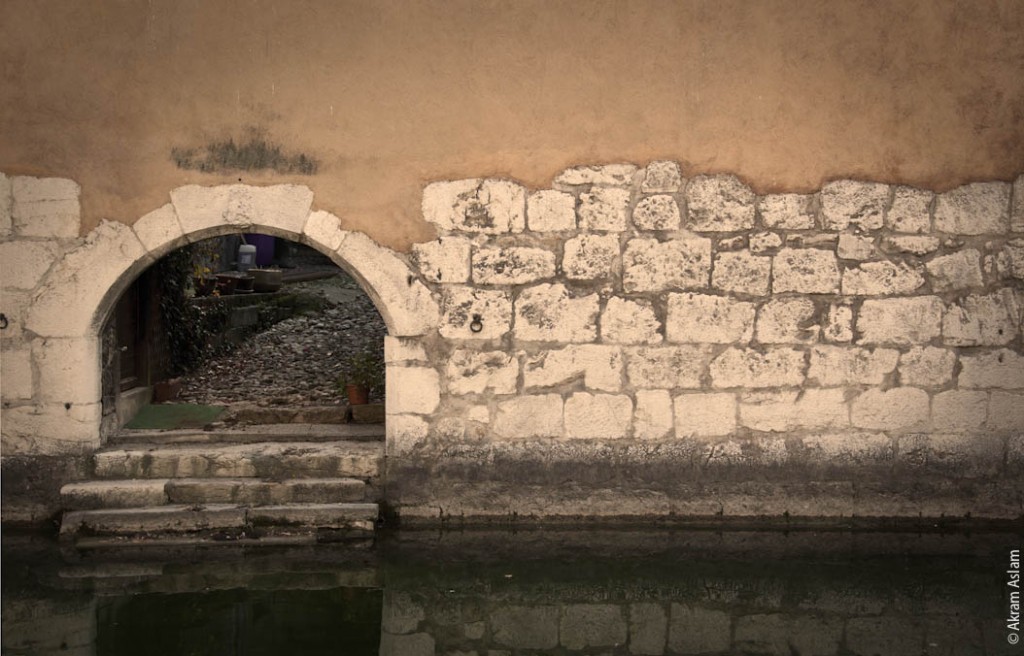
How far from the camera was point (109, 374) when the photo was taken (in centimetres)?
659

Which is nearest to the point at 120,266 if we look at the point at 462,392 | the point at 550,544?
the point at 462,392

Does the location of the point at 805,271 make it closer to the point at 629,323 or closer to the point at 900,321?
the point at 900,321

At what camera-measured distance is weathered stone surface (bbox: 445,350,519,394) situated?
20.5 ft

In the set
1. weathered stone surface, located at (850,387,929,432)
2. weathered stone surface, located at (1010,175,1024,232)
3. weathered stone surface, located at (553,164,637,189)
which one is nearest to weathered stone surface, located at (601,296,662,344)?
weathered stone surface, located at (553,164,637,189)

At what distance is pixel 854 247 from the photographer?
628 centimetres

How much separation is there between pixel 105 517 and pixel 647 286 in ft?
10.3

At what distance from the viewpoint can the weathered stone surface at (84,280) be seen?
608cm

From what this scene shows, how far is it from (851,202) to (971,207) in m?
0.67

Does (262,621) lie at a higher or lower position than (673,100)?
lower

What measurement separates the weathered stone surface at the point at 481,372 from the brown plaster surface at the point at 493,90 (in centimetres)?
72

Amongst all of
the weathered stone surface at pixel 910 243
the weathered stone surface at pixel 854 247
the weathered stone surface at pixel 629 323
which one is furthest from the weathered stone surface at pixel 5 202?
the weathered stone surface at pixel 910 243

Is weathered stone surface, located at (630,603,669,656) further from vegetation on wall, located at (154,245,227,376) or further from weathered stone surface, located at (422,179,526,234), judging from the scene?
vegetation on wall, located at (154,245,227,376)

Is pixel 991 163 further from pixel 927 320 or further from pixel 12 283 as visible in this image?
pixel 12 283

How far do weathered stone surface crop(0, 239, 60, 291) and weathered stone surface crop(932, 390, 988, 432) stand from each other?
16.1 feet
